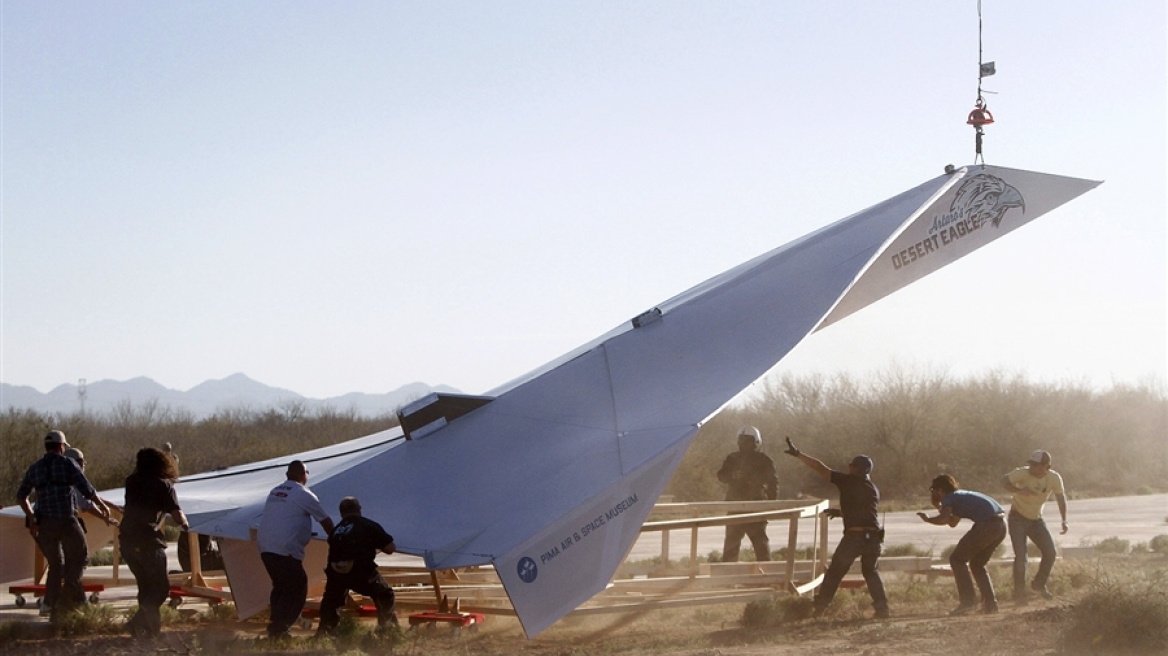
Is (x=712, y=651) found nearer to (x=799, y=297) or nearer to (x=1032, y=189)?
(x=799, y=297)

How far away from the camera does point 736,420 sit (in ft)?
169

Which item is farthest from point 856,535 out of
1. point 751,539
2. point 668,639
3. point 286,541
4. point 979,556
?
point 286,541

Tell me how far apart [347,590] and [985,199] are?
11.5 m

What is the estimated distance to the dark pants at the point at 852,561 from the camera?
36.1 ft

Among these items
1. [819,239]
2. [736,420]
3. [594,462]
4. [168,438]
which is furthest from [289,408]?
[594,462]

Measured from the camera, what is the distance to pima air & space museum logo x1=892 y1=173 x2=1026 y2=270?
15617 millimetres

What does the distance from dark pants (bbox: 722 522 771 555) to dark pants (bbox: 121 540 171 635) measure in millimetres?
7070

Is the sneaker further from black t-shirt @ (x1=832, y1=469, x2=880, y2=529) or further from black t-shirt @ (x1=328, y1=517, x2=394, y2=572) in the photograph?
black t-shirt @ (x1=328, y1=517, x2=394, y2=572)

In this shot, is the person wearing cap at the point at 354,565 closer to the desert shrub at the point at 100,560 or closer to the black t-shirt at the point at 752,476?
the black t-shirt at the point at 752,476

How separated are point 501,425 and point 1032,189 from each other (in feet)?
33.5

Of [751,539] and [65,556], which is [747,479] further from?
[65,556]

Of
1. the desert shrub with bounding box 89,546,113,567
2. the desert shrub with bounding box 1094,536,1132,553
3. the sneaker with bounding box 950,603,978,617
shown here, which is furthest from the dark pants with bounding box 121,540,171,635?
the desert shrub with bounding box 1094,536,1132,553

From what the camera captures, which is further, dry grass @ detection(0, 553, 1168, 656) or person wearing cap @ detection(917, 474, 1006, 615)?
person wearing cap @ detection(917, 474, 1006, 615)

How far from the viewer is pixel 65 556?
11.3m
